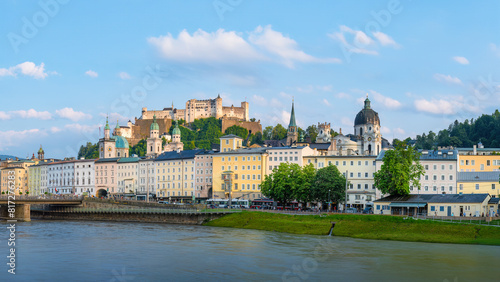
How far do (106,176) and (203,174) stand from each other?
33718 millimetres

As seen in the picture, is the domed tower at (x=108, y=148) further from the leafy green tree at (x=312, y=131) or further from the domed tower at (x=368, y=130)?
the domed tower at (x=368, y=130)

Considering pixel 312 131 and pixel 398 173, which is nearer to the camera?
pixel 398 173

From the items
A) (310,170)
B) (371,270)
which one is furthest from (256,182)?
(371,270)

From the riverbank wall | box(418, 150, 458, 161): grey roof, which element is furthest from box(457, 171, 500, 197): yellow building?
the riverbank wall

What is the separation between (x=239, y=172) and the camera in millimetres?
109750

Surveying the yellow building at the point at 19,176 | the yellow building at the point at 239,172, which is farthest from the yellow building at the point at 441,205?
the yellow building at the point at 19,176

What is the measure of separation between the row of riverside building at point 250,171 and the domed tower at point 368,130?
217 mm

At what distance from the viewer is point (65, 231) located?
69.6 meters

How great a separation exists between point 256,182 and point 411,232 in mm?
50370

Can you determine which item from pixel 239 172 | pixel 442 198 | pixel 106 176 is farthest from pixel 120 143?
pixel 442 198

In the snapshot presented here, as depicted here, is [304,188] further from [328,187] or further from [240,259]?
[240,259]

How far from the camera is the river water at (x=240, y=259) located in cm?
3828

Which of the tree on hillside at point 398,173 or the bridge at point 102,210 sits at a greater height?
the tree on hillside at point 398,173

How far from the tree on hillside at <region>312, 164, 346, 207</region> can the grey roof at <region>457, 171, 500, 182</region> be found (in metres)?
17.8
